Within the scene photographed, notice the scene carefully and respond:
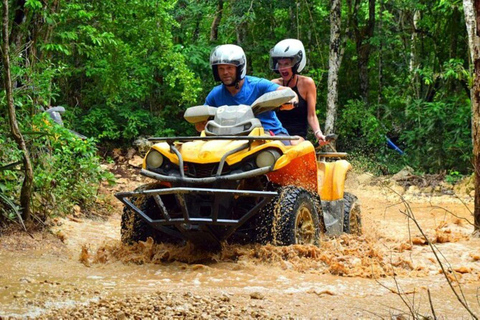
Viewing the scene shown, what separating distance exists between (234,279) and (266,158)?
1.00m

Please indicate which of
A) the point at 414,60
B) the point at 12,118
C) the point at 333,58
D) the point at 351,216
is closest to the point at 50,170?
the point at 12,118

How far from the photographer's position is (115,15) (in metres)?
11.1

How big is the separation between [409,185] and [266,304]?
10.1m

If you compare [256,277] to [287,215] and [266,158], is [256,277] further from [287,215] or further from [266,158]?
[266,158]

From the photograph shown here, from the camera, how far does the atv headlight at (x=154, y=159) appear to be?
18.7 ft

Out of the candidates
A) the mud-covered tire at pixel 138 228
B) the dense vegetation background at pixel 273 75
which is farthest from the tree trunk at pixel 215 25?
the mud-covered tire at pixel 138 228

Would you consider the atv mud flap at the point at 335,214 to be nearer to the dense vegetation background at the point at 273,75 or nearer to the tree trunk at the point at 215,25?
the dense vegetation background at the point at 273,75

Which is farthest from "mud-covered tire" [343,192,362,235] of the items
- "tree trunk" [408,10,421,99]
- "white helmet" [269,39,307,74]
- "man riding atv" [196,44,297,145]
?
"tree trunk" [408,10,421,99]

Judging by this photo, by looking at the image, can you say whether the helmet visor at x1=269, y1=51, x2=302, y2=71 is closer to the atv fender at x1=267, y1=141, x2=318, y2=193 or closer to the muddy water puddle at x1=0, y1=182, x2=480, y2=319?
the atv fender at x1=267, y1=141, x2=318, y2=193

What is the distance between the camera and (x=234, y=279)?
4930mm

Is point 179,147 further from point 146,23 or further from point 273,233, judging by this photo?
point 146,23

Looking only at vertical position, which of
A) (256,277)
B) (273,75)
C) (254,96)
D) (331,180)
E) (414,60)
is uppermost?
(414,60)

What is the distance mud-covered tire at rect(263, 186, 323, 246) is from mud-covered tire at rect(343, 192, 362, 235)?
4.34ft

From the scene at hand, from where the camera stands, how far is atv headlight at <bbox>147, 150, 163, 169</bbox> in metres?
5.69
